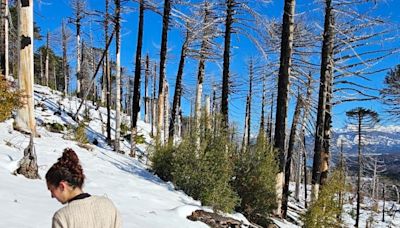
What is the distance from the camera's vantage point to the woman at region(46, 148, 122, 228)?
104 inches

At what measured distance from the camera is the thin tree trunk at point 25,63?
10.5 meters

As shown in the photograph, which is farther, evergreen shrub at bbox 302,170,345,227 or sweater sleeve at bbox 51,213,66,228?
evergreen shrub at bbox 302,170,345,227

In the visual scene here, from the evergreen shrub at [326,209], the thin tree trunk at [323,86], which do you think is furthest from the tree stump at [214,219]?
the thin tree trunk at [323,86]

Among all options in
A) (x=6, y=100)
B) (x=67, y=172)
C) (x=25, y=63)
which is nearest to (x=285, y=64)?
(x=25, y=63)

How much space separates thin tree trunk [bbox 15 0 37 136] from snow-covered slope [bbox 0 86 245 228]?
1.25 feet

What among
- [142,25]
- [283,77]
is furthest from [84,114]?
[283,77]

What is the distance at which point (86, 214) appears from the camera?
2.68m

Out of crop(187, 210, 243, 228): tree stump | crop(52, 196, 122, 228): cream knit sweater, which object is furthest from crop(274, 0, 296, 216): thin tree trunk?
crop(52, 196, 122, 228): cream knit sweater

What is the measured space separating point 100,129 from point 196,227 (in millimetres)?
21264

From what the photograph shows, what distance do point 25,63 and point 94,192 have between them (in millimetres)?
4650

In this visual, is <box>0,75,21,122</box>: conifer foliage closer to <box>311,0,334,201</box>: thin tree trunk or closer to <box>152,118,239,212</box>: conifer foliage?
<box>152,118,239,212</box>: conifer foliage

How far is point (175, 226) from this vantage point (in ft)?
22.5

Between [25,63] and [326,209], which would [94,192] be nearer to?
[25,63]

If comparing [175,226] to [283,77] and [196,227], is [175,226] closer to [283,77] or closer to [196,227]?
[196,227]
